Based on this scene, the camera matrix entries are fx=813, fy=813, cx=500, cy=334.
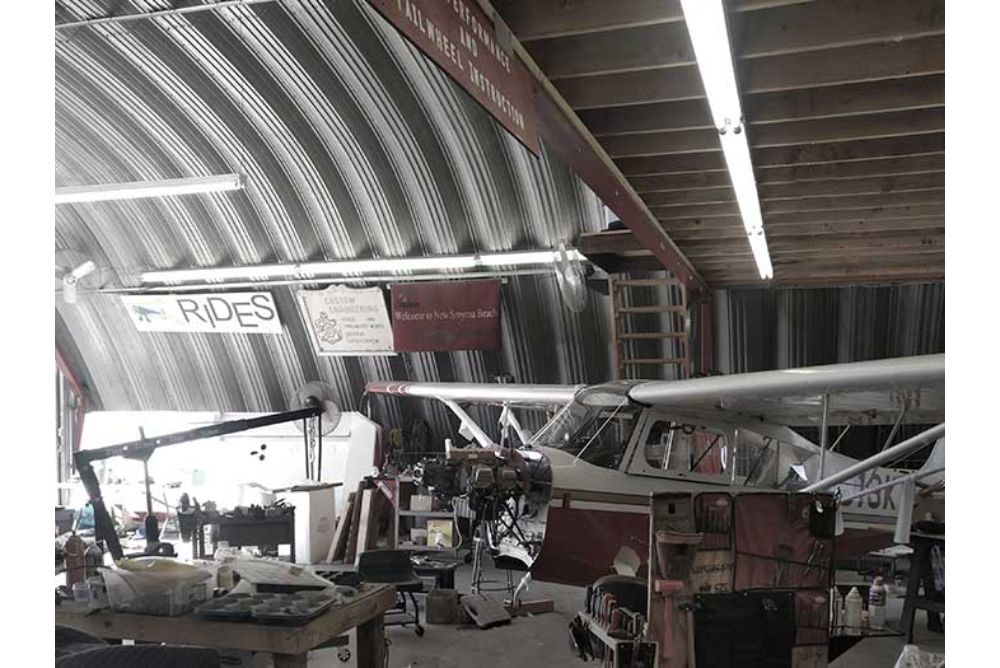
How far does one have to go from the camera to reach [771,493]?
4070mm

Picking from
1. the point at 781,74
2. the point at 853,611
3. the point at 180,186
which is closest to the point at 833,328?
the point at 853,611

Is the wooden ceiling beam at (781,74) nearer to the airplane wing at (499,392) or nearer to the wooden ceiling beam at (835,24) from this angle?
the wooden ceiling beam at (835,24)

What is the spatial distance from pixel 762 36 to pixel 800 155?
5.57ft

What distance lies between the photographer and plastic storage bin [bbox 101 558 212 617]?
3809 mm

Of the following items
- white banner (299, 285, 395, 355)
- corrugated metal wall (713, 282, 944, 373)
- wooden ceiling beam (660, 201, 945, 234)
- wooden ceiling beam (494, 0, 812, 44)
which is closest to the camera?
wooden ceiling beam (494, 0, 812, 44)

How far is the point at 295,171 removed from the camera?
11.1 m

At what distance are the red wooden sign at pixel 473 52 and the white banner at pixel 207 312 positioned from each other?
9.78m

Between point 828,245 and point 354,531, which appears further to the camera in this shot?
point 354,531

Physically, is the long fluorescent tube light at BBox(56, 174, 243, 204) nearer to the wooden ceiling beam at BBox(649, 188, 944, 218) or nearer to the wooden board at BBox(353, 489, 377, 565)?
the wooden board at BBox(353, 489, 377, 565)

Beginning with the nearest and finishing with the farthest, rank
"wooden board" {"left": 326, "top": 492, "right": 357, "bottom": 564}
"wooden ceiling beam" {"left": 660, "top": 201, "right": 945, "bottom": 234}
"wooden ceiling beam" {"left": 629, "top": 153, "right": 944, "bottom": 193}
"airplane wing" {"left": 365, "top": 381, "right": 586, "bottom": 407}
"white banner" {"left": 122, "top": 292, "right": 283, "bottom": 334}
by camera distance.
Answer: "wooden ceiling beam" {"left": 629, "top": 153, "right": 944, "bottom": 193} < "wooden ceiling beam" {"left": 660, "top": 201, "right": 945, "bottom": 234} < "airplane wing" {"left": 365, "top": 381, "right": 586, "bottom": 407} < "wooden board" {"left": 326, "top": 492, "right": 357, "bottom": 564} < "white banner" {"left": 122, "top": 292, "right": 283, "bottom": 334}

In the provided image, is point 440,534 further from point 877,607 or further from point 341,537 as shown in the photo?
point 877,607

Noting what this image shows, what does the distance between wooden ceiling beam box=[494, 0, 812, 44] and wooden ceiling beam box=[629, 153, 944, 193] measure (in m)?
2.24

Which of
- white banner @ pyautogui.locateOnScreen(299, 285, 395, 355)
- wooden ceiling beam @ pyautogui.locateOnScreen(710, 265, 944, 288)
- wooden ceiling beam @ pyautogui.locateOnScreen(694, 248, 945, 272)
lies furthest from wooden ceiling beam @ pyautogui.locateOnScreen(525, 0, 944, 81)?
white banner @ pyautogui.locateOnScreen(299, 285, 395, 355)
